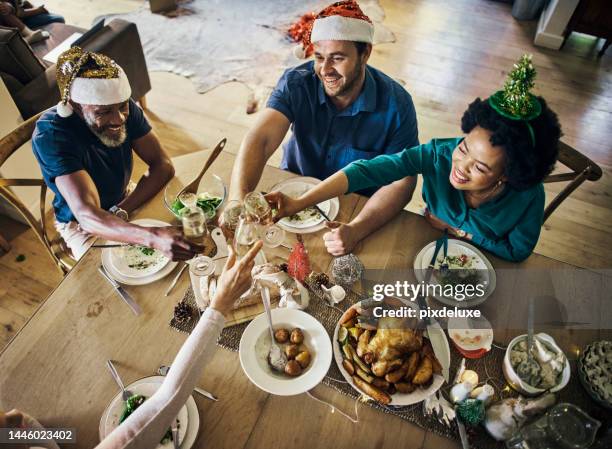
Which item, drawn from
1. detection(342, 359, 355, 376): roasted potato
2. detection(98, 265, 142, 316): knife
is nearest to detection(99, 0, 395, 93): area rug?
detection(98, 265, 142, 316): knife

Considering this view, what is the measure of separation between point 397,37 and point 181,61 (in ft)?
7.63

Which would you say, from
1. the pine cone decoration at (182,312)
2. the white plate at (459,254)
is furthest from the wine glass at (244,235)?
the white plate at (459,254)

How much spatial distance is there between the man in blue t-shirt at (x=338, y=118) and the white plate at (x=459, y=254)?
194mm

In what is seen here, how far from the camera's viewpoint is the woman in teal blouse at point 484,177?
123 cm

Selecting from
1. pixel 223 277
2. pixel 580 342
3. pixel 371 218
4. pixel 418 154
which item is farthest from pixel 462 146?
pixel 223 277

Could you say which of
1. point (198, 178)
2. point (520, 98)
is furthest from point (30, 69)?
point (520, 98)

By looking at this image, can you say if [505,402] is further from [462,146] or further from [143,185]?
[143,185]

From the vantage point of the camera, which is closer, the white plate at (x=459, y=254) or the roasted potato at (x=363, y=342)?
the roasted potato at (x=363, y=342)

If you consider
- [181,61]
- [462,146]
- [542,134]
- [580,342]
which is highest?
[542,134]

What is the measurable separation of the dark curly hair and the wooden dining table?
1.10ft

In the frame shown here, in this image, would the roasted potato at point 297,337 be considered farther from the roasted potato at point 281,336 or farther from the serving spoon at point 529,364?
the serving spoon at point 529,364

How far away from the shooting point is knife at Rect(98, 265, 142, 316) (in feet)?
4.18

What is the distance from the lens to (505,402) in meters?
1.06

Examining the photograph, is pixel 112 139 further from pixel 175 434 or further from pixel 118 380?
pixel 175 434
